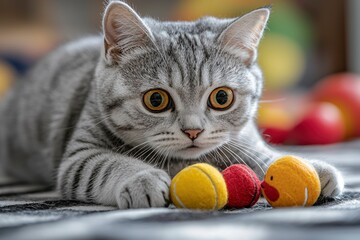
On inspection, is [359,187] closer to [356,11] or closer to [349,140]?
[349,140]

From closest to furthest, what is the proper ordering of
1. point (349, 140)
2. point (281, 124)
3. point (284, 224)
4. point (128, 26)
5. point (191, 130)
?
point (284, 224) → point (191, 130) → point (128, 26) → point (281, 124) → point (349, 140)

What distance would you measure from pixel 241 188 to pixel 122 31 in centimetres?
55

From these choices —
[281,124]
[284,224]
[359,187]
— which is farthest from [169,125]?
[281,124]

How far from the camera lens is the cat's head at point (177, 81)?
1.41 m

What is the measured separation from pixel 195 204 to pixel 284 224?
234mm

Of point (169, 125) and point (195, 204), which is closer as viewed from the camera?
point (195, 204)

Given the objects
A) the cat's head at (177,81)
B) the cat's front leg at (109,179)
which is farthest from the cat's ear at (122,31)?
the cat's front leg at (109,179)

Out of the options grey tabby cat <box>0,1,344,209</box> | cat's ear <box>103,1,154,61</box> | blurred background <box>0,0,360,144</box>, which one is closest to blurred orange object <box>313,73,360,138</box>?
blurred background <box>0,0,360,144</box>

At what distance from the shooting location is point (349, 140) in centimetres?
289

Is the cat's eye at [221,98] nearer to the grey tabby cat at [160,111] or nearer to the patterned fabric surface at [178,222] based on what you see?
the grey tabby cat at [160,111]

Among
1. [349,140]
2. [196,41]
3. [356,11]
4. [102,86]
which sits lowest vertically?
[349,140]

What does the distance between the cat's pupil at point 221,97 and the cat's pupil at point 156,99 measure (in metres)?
0.15

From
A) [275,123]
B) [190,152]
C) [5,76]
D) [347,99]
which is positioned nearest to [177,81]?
[190,152]

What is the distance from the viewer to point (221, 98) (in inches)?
58.0
